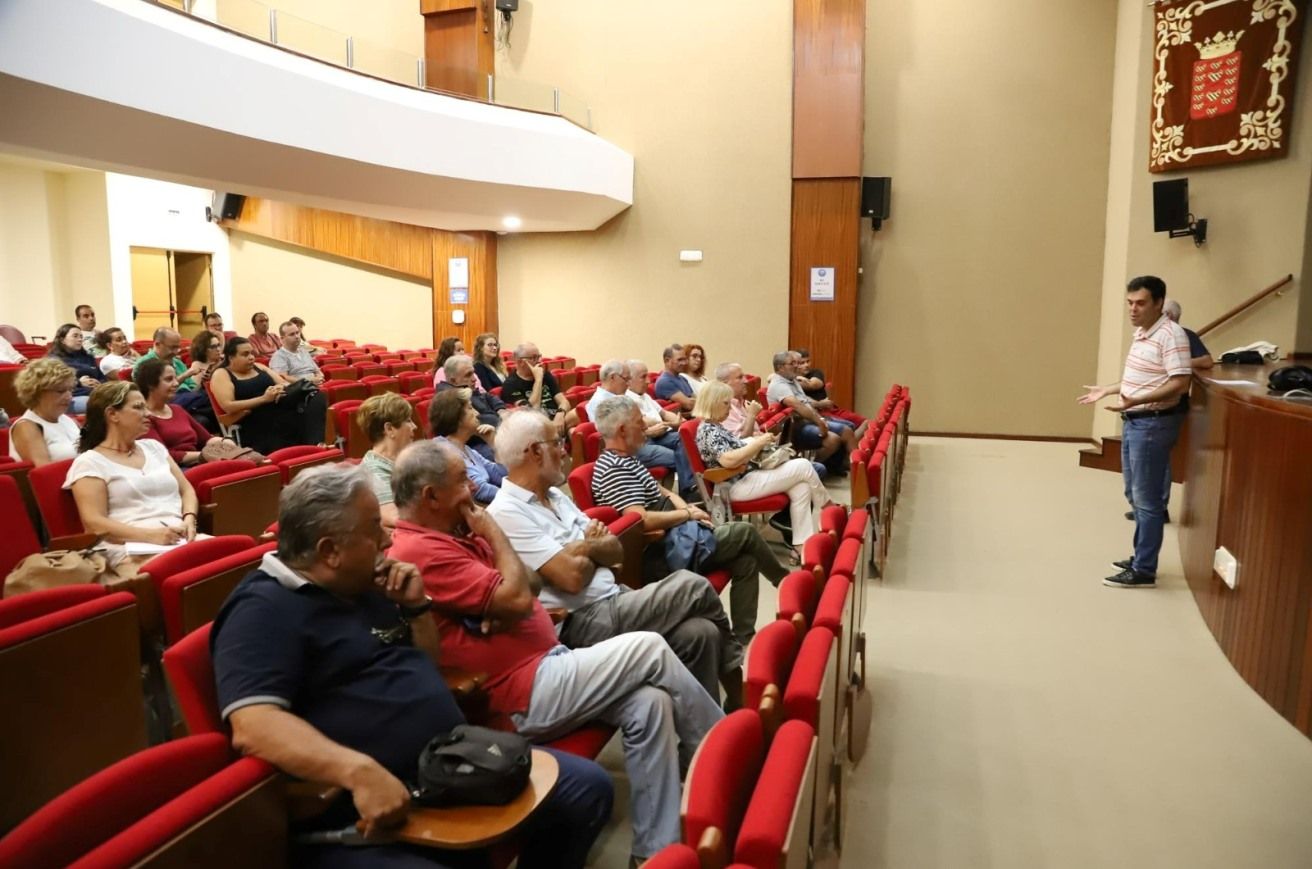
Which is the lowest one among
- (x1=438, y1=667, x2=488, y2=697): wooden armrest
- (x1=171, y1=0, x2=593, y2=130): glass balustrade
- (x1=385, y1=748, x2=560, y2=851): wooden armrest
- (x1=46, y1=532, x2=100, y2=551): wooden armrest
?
(x1=385, y1=748, x2=560, y2=851): wooden armrest

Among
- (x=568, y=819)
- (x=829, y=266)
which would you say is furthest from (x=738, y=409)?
(x=829, y=266)

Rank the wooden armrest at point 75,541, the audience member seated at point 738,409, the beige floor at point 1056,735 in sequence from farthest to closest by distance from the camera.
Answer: the audience member seated at point 738,409 < the wooden armrest at point 75,541 < the beige floor at point 1056,735

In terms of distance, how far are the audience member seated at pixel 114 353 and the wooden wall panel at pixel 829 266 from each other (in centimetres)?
667

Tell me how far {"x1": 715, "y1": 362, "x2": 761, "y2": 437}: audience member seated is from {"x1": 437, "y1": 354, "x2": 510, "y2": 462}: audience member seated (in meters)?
1.39

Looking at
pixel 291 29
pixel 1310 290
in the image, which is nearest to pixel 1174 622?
pixel 1310 290

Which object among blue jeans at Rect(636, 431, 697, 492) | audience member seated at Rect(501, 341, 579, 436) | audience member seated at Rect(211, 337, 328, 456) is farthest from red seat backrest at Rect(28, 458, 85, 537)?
audience member seated at Rect(501, 341, 579, 436)

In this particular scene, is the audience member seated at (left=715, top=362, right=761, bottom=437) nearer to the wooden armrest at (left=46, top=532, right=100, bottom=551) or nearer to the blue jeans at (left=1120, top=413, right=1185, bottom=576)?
the blue jeans at (left=1120, top=413, right=1185, bottom=576)

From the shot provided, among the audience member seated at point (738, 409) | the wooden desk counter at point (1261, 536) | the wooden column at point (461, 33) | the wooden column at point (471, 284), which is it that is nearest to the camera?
the wooden desk counter at point (1261, 536)

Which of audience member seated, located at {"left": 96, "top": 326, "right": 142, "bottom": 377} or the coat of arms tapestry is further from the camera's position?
audience member seated, located at {"left": 96, "top": 326, "right": 142, "bottom": 377}

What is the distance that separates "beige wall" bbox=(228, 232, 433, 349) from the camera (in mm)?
12242

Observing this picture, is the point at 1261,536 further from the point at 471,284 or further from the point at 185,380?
the point at 471,284

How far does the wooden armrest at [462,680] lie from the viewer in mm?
1931

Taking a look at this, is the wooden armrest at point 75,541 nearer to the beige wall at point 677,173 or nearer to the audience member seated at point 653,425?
the audience member seated at point 653,425

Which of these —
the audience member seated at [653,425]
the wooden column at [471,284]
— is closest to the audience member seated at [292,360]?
the audience member seated at [653,425]
